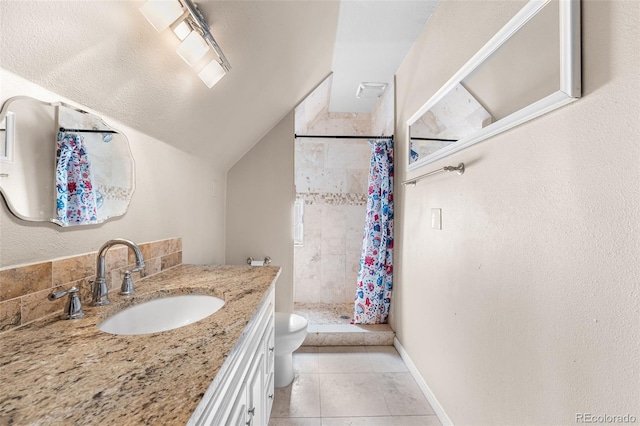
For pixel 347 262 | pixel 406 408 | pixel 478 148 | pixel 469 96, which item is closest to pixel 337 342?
pixel 406 408

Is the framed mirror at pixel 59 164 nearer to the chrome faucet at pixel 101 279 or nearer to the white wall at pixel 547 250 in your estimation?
the chrome faucet at pixel 101 279

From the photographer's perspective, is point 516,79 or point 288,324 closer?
point 516,79

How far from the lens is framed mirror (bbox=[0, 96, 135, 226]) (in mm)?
728

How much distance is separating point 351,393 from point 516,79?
195 centimetres

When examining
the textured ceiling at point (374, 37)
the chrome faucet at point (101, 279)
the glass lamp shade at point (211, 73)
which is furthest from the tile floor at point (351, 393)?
the textured ceiling at point (374, 37)

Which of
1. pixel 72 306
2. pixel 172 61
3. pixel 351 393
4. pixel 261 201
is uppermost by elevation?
pixel 172 61

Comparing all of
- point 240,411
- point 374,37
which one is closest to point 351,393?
point 240,411

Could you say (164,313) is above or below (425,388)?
above

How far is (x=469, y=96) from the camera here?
1297 mm

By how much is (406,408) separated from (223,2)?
2294 millimetres

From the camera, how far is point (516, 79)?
0.99 metres

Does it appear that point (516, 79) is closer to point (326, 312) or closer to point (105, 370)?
point (105, 370)

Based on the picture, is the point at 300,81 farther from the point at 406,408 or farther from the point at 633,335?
the point at 406,408

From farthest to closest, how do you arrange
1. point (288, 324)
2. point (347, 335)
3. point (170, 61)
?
point (347, 335) → point (288, 324) → point (170, 61)
